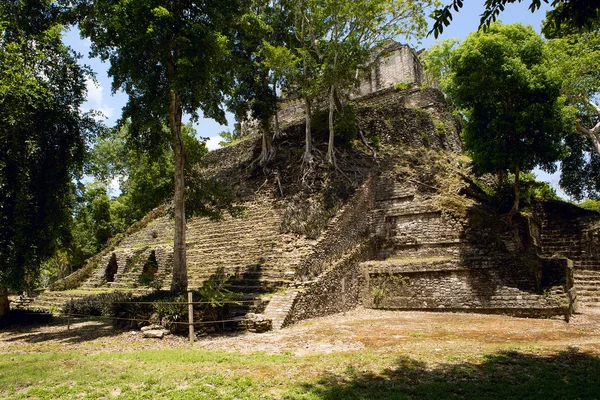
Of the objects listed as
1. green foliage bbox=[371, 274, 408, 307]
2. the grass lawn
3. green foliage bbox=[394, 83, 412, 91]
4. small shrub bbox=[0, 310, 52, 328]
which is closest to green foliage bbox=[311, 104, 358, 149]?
green foliage bbox=[394, 83, 412, 91]

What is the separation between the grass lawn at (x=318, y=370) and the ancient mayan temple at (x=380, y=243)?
9.69 feet

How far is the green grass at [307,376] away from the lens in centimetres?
444

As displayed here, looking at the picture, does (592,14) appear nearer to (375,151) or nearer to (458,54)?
(458,54)

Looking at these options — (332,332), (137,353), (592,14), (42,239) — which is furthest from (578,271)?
(42,239)

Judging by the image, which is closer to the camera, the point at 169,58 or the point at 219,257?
the point at 169,58

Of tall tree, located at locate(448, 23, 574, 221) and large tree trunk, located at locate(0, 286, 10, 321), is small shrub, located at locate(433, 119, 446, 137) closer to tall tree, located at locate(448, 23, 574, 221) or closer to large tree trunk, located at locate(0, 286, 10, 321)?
tall tree, located at locate(448, 23, 574, 221)

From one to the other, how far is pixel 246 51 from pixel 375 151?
7.04 metres

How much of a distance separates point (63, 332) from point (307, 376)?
23.8ft

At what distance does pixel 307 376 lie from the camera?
16.8ft

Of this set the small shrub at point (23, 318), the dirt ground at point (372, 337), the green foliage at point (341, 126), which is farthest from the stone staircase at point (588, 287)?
the small shrub at point (23, 318)

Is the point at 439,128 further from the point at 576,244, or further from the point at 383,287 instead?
the point at 383,287

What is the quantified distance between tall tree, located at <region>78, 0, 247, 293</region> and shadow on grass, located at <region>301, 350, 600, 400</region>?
633 cm

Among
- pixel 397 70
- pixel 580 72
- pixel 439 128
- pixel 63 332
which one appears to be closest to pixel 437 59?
pixel 397 70

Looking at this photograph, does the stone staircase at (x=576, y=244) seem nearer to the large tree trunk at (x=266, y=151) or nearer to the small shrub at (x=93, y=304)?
the large tree trunk at (x=266, y=151)
